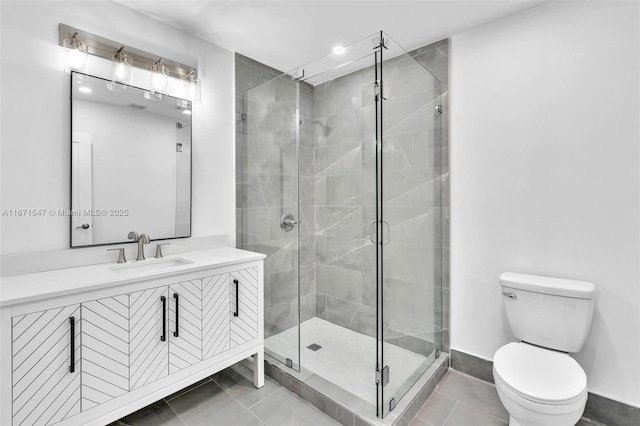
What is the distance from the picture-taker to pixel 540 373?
1490 mm

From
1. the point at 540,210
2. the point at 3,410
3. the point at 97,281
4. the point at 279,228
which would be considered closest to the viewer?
the point at 3,410

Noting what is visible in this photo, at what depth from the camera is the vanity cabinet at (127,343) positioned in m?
1.23

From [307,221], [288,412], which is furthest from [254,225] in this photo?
[288,412]

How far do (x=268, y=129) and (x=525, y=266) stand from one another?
1.99 m

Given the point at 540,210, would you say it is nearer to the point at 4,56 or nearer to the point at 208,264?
the point at 208,264

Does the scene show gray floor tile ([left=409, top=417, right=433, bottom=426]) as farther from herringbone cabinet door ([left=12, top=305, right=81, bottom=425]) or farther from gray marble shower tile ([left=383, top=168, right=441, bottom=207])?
herringbone cabinet door ([left=12, top=305, right=81, bottom=425])

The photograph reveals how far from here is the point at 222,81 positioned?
2.35m

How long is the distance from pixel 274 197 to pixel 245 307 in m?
0.84

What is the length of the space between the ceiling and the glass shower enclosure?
0.84 ft

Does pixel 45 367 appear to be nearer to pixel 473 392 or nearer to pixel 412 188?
pixel 412 188

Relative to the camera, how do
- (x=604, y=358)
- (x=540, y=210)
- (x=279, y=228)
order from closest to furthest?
(x=604, y=358) → (x=540, y=210) → (x=279, y=228)

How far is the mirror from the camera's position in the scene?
1701mm

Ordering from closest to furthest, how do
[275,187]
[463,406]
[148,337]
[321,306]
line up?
[148,337]
[463,406]
[275,187]
[321,306]

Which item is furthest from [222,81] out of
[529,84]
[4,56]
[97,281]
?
[529,84]
